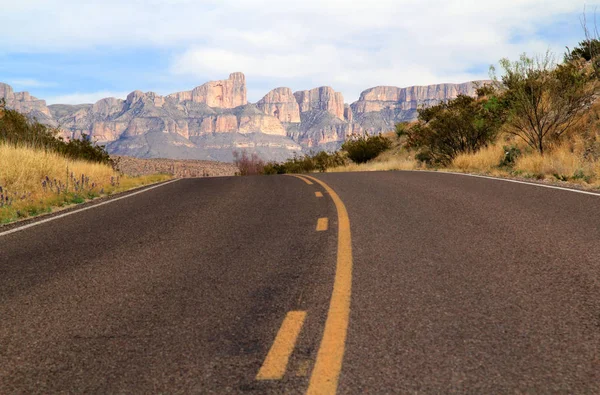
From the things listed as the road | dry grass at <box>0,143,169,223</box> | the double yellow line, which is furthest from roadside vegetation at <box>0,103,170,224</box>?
the double yellow line

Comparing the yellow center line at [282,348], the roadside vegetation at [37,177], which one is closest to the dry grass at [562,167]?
the yellow center line at [282,348]

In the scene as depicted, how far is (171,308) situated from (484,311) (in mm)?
2322

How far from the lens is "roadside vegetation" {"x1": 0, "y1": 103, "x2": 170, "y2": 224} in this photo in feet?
35.3

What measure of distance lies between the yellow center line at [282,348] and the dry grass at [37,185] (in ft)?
25.3

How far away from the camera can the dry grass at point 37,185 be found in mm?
10461

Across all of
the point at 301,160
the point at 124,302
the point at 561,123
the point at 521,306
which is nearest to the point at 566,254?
the point at 521,306

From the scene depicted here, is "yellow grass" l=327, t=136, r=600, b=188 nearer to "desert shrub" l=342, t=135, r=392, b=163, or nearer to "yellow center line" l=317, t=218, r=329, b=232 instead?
"yellow center line" l=317, t=218, r=329, b=232

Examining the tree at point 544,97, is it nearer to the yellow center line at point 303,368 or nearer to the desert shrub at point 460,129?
the desert shrub at point 460,129

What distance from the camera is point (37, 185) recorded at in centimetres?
1305

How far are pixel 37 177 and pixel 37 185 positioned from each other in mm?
449

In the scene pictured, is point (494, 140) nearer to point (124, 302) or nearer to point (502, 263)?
point (502, 263)

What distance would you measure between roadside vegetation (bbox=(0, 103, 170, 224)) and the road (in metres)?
3.37

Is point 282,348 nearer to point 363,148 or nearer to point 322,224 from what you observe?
point 322,224

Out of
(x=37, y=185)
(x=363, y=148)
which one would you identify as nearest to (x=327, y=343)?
(x=37, y=185)
